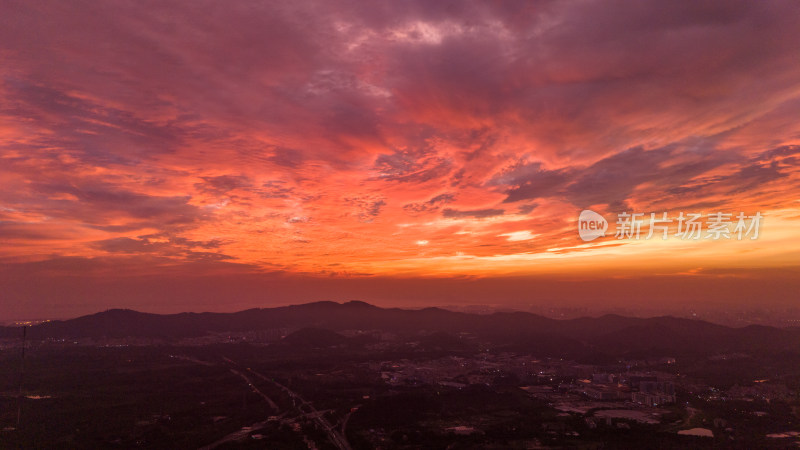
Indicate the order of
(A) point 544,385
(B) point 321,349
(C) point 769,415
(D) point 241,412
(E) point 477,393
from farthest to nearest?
(B) point 321,349, (A) point 544,385, (E) point 477,393, (D) point 241,412, (C) point 769,415

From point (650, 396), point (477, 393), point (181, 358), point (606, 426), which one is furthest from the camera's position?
point (181, 358)

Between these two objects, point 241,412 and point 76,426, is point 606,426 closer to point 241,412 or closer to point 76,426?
point 241,412

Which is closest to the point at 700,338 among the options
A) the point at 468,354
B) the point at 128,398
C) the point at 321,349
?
the point at 468,354

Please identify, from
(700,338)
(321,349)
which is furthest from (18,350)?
(700,338)

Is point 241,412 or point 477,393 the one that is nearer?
point 241,412

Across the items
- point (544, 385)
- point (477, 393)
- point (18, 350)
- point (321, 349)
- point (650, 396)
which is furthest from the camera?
point (321, 349)

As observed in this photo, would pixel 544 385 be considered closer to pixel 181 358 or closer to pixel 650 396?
pixel 650 396

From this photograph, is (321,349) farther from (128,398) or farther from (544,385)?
(544,385)

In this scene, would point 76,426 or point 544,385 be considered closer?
point 76,426

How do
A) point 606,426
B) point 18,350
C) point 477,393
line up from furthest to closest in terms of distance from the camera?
point 18,350 → point 477,393 → point 606,426
